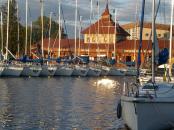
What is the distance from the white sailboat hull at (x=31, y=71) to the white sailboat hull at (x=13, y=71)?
34.8 inches

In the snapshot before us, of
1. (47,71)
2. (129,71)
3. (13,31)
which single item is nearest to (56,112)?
(47,71)

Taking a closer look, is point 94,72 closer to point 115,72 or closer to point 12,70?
point 115,72

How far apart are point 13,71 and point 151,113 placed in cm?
5725

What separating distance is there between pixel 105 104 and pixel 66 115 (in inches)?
321

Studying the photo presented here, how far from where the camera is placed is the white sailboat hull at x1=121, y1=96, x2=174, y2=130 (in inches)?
908

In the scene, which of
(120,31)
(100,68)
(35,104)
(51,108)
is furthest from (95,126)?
(120,31)

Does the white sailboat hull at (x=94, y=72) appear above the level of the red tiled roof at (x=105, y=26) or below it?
below

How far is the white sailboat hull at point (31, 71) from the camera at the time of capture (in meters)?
80.5

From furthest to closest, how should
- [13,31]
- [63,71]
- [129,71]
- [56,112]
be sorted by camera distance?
[13,31], [129,71], [63,71], [56,112]

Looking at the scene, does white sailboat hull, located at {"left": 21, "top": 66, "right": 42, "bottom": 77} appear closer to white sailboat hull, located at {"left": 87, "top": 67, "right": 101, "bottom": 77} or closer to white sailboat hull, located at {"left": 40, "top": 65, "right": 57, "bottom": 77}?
white sailboat hull, located at {"left": 40, "top": 65, "right": 57, "bottom": 77}

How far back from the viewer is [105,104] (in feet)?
136

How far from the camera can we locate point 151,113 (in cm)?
2319

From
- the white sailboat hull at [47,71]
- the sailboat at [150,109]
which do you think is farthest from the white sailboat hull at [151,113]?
the white sailboat hull at [47,71]

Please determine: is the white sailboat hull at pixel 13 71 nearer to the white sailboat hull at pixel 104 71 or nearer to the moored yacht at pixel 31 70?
the moored yacht at pixel 31 70
